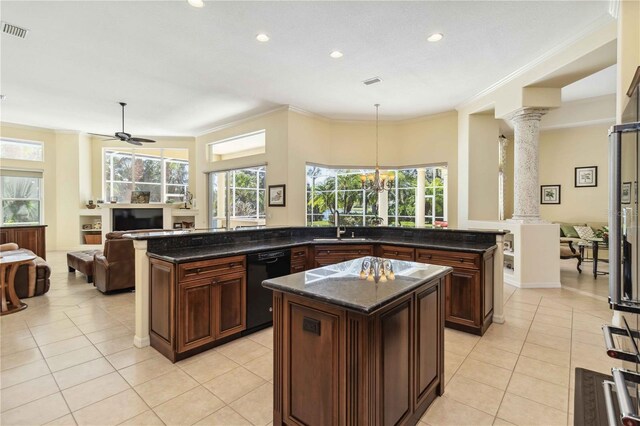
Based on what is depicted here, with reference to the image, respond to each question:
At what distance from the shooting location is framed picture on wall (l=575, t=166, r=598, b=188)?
7.48m

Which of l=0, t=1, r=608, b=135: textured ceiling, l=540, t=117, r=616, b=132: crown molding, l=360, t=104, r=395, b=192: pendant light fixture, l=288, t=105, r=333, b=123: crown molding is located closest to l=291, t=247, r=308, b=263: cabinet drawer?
l=0, t=1, r=608, b=135: textured ceiling

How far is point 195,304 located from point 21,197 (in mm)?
8934

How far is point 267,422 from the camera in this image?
1927 mm

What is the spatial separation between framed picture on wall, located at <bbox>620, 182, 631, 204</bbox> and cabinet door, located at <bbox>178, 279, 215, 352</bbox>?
305cm

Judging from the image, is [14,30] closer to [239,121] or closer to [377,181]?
[239,121]

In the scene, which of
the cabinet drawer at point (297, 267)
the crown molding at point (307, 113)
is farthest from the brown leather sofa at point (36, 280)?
the crown molding at point (307, 113)

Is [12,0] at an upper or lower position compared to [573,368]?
upper

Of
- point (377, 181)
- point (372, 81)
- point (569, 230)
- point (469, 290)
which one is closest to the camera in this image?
point (469, 290)

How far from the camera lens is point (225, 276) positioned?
296 cm

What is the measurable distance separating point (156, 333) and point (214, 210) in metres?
6.03

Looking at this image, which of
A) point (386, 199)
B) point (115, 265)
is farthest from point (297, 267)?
point (386, 199)

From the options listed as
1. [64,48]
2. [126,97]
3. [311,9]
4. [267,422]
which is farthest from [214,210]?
[267,422]

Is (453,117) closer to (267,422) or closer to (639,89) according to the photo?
(639,89)

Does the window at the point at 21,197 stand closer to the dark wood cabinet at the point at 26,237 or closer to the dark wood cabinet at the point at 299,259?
the dark wood cabinet at the point at 26,237
